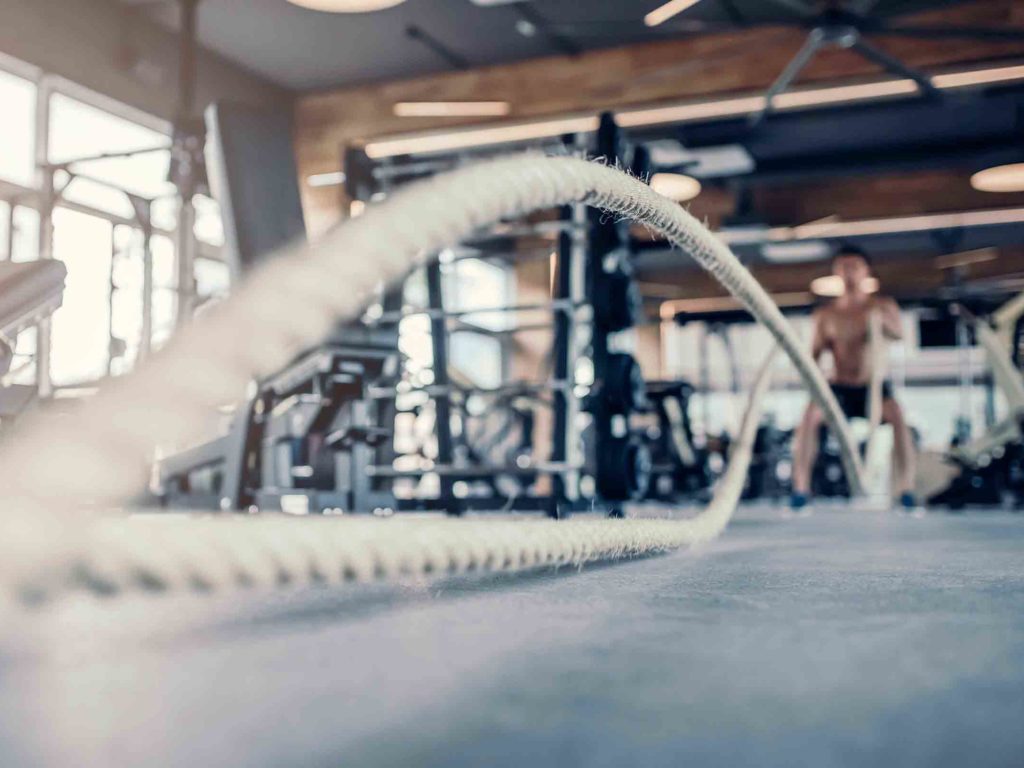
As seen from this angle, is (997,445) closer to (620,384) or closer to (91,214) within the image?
(620,384)

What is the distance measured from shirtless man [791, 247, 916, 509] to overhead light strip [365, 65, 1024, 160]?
130 cm

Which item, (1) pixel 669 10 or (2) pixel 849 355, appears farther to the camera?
(2) pixel 849 355

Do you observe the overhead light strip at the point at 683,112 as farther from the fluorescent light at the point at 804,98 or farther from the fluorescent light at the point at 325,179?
the fluorescent light at the point at 325,179

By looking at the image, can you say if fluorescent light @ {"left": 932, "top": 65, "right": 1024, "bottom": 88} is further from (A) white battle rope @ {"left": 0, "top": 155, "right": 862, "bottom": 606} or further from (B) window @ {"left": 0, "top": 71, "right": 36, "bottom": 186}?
(A) white battle rope @ {"left": 0, "top": 155, "right": 862, "bottom": 606}

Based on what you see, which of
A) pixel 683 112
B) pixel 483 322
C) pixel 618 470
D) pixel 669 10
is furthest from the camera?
pixel 483 322

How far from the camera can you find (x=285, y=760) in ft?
1.16

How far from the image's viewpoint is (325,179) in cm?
682

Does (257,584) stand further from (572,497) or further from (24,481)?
(572,497)

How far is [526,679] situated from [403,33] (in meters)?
6.26

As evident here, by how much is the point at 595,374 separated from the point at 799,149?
4.90m

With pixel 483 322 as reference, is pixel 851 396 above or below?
below

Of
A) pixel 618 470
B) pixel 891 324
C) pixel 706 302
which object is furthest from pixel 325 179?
pixel 706 302

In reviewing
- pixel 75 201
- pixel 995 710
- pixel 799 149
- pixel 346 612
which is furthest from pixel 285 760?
pixel 799 149

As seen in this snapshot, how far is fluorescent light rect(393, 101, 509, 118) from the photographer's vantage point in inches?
251
